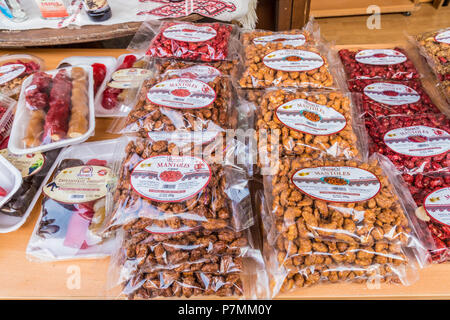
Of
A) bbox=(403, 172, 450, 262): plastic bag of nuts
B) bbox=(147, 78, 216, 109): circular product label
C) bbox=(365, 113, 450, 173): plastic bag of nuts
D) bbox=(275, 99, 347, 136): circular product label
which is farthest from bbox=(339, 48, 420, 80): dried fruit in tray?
bbox=(147, 78, 216, 109): circular product label

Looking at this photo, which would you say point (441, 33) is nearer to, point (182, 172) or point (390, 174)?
point (390, 174)

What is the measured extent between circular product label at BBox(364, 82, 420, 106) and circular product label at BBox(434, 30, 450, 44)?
0.95ft

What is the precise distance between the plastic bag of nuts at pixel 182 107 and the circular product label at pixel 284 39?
11.5 inches

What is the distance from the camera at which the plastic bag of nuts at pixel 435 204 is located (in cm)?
69

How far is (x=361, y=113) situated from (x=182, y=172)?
2.03 feet

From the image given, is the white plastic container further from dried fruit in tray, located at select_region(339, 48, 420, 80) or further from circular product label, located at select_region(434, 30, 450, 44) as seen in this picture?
circular product label, located at select_region(434, 30, 450, 44)

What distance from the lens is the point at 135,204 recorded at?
71cm

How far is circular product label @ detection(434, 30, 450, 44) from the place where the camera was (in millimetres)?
1150

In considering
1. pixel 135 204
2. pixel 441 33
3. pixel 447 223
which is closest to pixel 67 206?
pixel 135 204

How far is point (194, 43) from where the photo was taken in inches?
42.6

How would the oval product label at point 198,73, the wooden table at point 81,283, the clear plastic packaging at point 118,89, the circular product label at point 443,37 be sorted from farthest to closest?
the circular product label at point 443,37 < the clear plastic packaging at point 118,89 < the oval product label at point 198,73 < the wooden table at point 81,283

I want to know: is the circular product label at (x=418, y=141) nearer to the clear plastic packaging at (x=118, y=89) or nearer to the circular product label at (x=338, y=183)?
the circular product label at (x=338, y=183)

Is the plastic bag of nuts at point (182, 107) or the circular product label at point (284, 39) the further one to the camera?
the circular product label at point (284, 39)

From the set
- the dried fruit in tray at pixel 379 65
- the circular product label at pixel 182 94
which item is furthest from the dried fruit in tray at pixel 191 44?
the dried fruit in tray at pixel 379 65
